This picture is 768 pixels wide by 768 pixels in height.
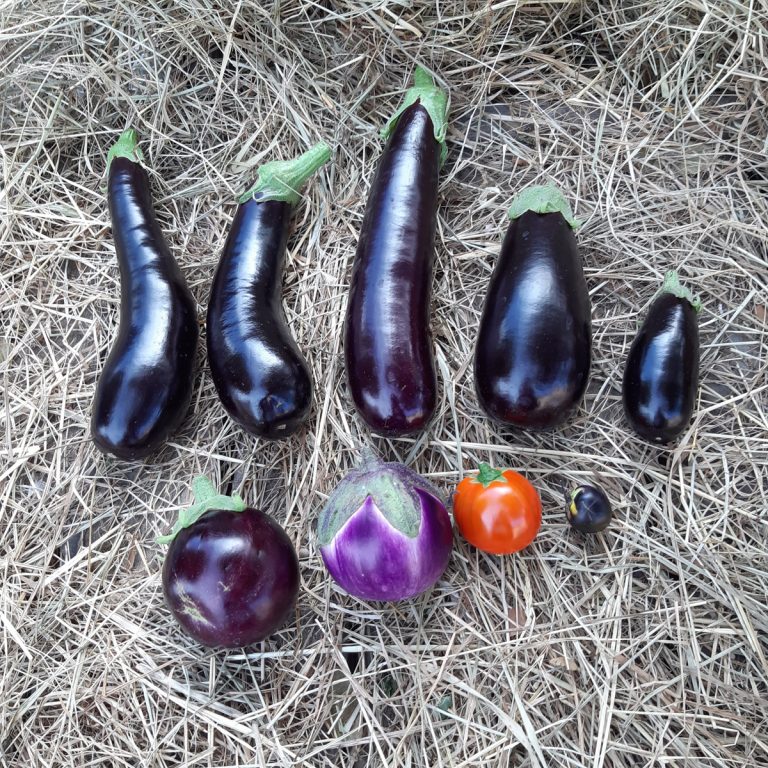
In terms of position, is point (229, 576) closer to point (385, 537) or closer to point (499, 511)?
point (385, 537)

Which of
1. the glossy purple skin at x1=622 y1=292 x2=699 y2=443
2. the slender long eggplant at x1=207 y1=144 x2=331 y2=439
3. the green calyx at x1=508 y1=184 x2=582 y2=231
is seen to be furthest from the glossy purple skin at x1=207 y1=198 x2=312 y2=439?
the glossy purple skin at x1=622 y1=292 x2=699 y2=443

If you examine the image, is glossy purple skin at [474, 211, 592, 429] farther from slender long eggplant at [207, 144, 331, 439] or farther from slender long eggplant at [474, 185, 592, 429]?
slender long eggplant at [207, 144, 331, 439]

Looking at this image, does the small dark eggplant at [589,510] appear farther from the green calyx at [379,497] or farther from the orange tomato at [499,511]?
the green calyx at [379,497]

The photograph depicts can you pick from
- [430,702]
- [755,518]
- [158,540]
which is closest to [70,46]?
[158,540]

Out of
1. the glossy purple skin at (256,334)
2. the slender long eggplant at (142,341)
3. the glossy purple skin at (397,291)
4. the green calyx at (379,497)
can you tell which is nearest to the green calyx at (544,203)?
the glossy purple skin at (397,291)

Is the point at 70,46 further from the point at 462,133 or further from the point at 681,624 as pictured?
the point at 681,624
